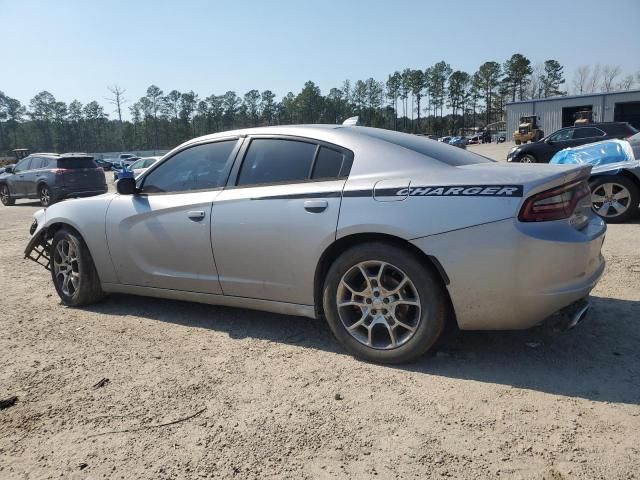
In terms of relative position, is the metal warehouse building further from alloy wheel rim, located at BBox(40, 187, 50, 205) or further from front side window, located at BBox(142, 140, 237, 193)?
front side window, located at BBox(142, 140, 237, 193)

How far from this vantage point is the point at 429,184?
305cm

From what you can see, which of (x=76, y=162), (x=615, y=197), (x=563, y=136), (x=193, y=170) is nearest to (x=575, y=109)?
(x=563, y=136)

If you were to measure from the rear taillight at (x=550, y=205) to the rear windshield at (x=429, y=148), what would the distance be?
65 centimetres

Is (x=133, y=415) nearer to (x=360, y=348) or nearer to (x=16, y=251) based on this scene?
(x=360, y=348)

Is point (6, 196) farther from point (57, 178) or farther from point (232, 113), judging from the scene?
point (232, 113)

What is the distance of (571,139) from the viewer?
17.5m

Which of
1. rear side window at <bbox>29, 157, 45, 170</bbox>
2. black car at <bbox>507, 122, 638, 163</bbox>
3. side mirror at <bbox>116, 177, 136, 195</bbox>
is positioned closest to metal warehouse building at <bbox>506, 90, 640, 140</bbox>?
black car at <bbox>507, 122, 638, 163</bbox>

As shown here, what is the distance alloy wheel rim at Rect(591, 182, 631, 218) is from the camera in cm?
755

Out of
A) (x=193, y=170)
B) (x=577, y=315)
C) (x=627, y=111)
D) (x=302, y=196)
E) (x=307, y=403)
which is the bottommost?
(x=307, y=403)

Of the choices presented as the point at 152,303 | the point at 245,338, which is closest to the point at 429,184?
the point at 245,338

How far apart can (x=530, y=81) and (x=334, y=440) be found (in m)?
122

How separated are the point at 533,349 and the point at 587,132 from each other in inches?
646

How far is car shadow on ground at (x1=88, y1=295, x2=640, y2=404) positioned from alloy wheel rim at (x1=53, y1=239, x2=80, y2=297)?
0.90m

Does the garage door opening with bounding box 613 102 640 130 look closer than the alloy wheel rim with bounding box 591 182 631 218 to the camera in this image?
No
